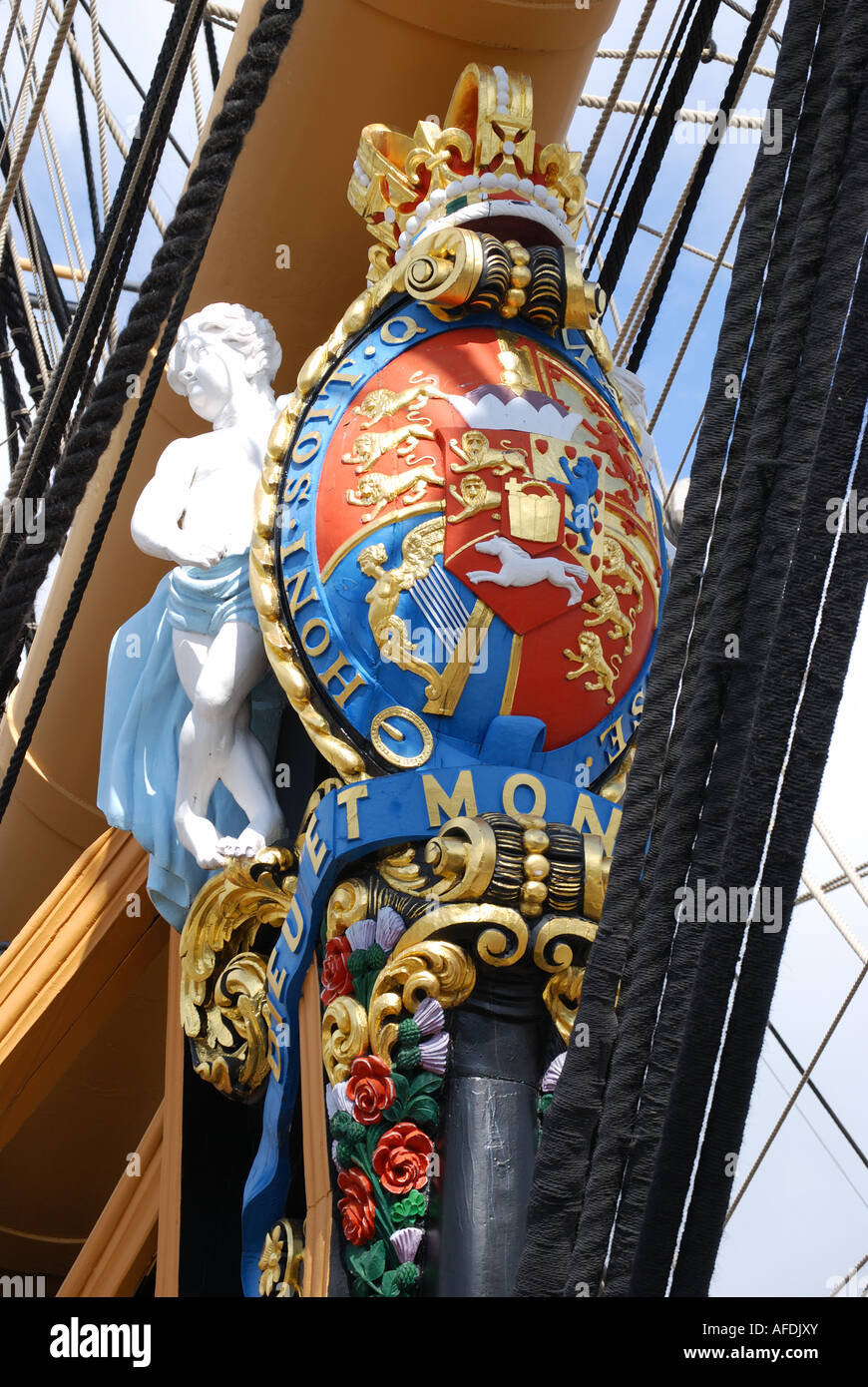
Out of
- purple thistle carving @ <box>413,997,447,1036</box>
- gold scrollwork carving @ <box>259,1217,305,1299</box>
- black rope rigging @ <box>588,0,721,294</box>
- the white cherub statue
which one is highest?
black rope rigging @ <box>588,0,721,294</box>

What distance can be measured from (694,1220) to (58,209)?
5.42 metres

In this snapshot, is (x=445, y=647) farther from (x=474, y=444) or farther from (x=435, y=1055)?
(x=435, y=1055)

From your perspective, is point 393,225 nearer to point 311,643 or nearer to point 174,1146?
point 311,643

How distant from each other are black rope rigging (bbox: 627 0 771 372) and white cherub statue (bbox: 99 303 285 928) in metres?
1.36

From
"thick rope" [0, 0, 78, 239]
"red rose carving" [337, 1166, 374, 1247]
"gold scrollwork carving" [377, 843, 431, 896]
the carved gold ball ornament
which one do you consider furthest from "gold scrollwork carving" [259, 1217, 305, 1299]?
"thick rope" [0, 0, 78, 239]

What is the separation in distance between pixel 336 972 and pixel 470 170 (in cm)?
141

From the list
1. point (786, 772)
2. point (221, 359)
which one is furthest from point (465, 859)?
point (221, 359)

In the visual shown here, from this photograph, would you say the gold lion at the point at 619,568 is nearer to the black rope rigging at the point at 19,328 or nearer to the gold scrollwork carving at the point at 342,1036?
the gold scrollwork carving at the point at 342,1036

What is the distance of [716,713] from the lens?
1570mm

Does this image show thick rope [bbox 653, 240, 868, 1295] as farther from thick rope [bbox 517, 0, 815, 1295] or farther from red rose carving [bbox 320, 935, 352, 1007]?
red rose carving [bbox 320, 935, 352, 1007]

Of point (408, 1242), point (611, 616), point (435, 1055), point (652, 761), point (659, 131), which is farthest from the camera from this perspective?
point (659, 131)

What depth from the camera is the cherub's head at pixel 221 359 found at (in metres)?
3.29

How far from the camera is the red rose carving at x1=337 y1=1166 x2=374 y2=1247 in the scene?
2484mm

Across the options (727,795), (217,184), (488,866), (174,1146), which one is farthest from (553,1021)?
(217,184)
